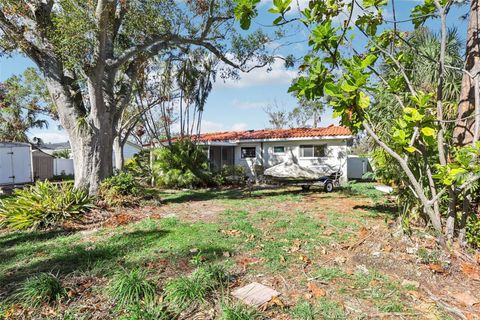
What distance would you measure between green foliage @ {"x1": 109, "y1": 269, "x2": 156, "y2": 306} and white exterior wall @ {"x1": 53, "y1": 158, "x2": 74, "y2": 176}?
91.8ft

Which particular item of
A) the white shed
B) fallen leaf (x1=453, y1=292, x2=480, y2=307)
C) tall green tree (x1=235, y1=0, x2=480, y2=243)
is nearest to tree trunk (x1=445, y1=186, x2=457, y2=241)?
tall green tree (x1=235, y1=0, x2=480, y2=243)

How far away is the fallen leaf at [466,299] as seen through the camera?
136 inches

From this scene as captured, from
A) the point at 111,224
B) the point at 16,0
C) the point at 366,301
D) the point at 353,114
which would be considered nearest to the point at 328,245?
the point at 366,301

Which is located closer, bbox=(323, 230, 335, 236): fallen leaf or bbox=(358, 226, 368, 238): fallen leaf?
bbox=(358, 226, 368, 238): fallen leaf

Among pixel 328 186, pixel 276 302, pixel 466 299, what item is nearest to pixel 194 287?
pixel 276 302

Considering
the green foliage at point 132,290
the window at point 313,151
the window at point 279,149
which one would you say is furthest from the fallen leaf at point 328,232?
the window at point 279,149

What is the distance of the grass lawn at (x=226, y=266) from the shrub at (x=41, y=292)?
46 mm

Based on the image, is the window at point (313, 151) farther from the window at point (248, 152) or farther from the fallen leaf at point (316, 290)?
the fallen leaf at point (316, 290)

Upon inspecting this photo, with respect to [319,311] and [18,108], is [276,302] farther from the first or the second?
[18,108]

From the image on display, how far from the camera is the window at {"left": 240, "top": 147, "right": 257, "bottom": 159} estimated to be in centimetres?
2194

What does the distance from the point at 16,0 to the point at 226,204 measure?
8.03 meters

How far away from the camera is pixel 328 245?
17.6 ft

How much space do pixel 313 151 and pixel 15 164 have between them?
17863 mm

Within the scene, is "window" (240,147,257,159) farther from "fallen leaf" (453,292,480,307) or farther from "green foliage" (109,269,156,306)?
"green foliage" (109,269,156,306)
